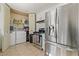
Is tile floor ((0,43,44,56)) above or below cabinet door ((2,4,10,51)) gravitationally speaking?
below

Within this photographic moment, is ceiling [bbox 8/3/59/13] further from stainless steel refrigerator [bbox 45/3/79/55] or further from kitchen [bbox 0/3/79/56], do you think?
stainless steel refrigerator [bbox 45/3/79/55]

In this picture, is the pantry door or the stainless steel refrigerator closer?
the stainless steel refrigerator

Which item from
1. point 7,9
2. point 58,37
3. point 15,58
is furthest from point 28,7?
point 15,58

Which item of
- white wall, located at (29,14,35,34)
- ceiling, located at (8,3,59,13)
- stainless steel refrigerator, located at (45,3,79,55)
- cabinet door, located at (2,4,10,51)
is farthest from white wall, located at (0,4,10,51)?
stainless steel refrigerator, located at (45,3,79,55)

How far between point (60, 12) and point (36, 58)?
2.25ft

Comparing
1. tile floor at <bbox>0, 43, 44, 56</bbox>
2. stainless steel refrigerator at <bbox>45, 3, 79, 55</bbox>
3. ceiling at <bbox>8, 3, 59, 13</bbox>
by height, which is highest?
ceiling at <bbox>8, 3, 59, 13</bbox>

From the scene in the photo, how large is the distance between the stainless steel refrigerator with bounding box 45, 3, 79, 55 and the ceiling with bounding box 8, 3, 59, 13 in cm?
13

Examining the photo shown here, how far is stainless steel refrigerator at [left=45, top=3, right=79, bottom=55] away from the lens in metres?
1.35

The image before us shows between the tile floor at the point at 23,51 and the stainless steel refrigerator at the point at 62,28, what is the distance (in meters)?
0.14

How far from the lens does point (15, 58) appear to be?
131 centimetres

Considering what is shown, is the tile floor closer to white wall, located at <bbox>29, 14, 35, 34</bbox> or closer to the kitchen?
the kitchen

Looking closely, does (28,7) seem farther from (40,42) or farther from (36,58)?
(36,58)

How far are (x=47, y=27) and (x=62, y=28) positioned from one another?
8.5 inches

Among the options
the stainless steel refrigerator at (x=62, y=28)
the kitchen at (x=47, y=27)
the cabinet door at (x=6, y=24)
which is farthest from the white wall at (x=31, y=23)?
the cabinet door at (x=6, y=24)
